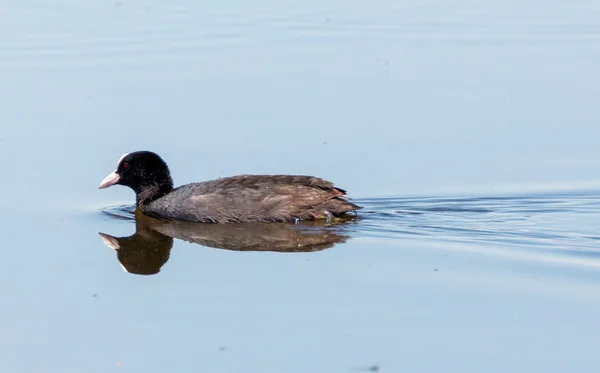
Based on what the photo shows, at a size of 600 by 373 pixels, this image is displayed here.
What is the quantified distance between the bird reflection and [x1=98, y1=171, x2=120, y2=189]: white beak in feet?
1.79

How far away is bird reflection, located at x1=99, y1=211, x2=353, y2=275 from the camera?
406 inches

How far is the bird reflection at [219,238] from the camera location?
10305 mm

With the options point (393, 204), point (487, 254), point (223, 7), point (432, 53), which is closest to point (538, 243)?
point (487, 254)

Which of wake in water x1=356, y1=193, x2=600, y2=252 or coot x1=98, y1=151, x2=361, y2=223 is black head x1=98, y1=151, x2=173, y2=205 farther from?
wake in water x1=356, y1=193, x2=600, y2=252

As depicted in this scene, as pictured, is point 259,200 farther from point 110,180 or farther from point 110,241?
point 110,180

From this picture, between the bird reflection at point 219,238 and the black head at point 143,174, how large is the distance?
410 millimetres

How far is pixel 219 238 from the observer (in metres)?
10.7

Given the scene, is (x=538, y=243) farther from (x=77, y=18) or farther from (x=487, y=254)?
(x=77, y=18)

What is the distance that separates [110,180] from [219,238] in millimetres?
1577

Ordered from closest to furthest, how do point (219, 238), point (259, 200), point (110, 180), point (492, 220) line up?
point (492, 220) → point (219, 238) → point (259, 200) → point (110, 180)

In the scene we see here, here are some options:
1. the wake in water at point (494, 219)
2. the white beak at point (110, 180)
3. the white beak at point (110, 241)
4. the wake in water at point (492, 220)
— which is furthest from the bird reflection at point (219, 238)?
the white beak at point (110, 180)

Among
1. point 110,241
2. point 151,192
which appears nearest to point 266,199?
point 151,192

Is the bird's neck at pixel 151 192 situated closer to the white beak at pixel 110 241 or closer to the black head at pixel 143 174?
the black head at pixel 143 174

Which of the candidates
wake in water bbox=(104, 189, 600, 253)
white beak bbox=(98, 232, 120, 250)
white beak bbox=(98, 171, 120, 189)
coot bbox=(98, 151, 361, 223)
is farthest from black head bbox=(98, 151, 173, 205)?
wake in water bbox=(104, 189, 600, 253)
